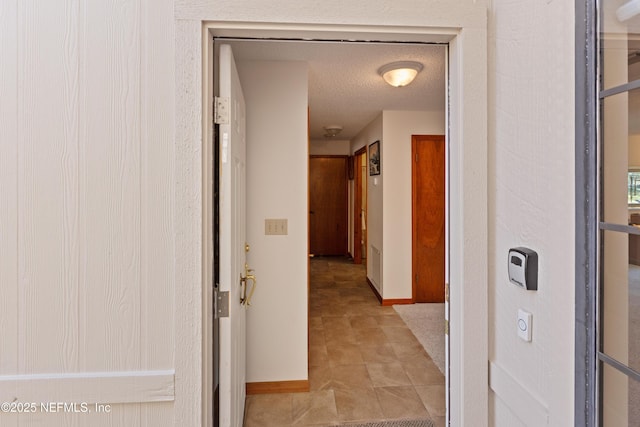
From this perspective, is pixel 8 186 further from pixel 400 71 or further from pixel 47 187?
pixel 400 71

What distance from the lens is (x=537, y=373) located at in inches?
35.6

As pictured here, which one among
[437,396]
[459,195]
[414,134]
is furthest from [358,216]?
[459,195]

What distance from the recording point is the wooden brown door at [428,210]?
402cm

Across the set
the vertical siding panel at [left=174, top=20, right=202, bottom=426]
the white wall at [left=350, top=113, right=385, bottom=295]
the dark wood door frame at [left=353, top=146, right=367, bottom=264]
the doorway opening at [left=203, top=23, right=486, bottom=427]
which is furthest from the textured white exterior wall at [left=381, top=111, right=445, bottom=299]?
the vertical siding panel at [left=174, top=20, right=202, bottom=426]

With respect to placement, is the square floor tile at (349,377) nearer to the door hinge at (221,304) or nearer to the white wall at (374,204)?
the door hinge at (221,304)

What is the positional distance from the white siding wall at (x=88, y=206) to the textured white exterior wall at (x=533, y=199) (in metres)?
1.09

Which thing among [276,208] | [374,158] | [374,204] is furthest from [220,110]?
[374,204]

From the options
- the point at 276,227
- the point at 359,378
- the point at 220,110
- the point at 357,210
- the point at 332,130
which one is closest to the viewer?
the point at 220,110

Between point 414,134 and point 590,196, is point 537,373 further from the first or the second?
point 414,134

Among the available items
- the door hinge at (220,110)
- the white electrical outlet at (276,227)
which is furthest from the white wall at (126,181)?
the white electrical outlet at (276,227)

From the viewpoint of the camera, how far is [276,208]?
7.49ft

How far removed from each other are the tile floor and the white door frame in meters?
1.10

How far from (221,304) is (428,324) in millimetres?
2834

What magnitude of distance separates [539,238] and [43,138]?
5.08ft
